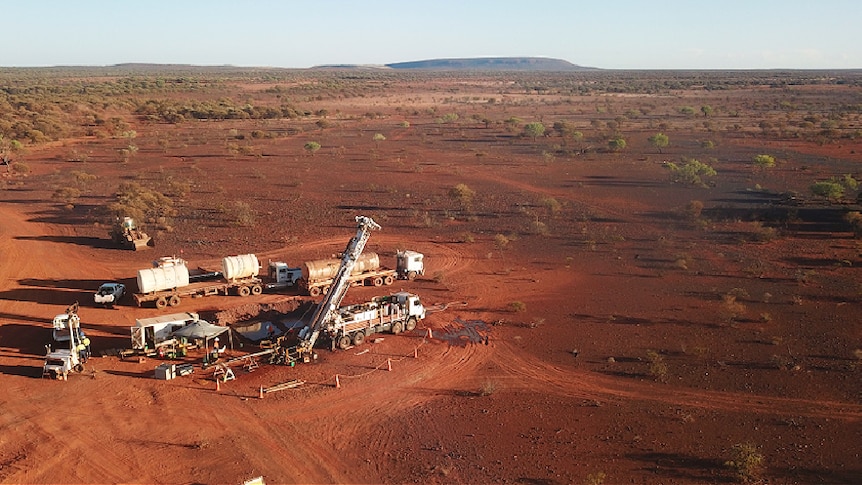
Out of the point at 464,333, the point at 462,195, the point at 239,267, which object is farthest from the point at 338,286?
the point at 462,195

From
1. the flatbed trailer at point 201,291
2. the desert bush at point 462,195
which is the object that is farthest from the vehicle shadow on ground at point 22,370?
the desert bush at point 462,195

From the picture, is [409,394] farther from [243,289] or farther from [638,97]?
[638,97]

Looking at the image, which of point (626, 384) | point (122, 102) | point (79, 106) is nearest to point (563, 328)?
point (626, 384)

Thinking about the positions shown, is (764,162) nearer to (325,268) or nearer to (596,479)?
(325,268)

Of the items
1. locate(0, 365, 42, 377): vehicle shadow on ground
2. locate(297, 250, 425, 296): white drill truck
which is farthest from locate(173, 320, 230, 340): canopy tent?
locate(297, 250, 425, 296): white drill truck

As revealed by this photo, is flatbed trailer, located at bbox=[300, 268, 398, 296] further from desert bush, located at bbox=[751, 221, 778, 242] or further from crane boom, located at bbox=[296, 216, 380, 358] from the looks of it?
desert bush, located at bbox=[751, 221, 778, 242]

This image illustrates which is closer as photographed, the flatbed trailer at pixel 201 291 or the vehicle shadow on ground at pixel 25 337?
the vehicle shadow on ground at pixel 25 337

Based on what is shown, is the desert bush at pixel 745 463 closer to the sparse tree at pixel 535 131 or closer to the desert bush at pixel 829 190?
the desert bush at pixel 829 190
